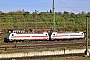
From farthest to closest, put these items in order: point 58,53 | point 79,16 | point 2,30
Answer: point 79,16
point 2,30
point 58,53

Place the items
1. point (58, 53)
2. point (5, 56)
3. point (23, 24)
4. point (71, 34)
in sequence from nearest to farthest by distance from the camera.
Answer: point (5, 56) → point (58, 53) → point (71, 34) → point (23, 24)

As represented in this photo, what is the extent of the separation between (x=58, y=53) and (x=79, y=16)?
5230cm

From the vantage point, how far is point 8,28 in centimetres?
6266

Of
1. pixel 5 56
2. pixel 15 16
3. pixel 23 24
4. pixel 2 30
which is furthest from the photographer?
pixel 15 16

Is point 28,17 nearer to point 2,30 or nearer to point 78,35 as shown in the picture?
point 2,30

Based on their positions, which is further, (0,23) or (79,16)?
(79,16)

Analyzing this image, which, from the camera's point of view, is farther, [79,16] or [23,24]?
[79,16]

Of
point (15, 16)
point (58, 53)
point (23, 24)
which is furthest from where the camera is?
point (15, 16)

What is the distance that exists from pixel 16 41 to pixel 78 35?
41.3ft

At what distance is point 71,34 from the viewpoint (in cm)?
5178

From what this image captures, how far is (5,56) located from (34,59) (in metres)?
3.41

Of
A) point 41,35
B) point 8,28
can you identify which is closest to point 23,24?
point 8,28

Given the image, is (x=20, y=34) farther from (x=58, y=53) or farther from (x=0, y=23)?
(x=58, y=53)

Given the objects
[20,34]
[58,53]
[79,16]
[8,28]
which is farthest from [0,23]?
[58,53]
